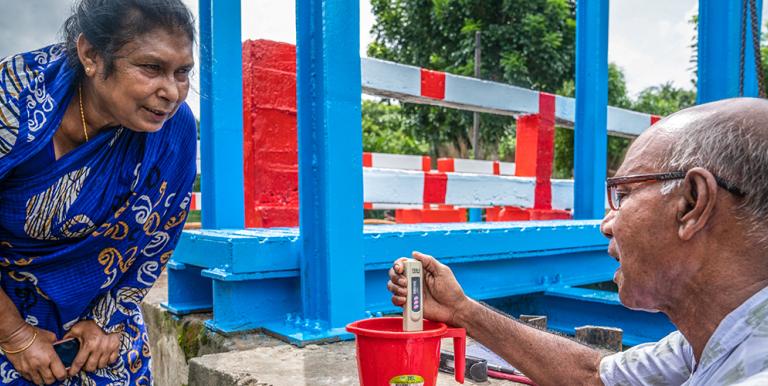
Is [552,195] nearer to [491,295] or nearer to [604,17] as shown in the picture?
[604,17]

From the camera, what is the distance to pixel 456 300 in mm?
1631

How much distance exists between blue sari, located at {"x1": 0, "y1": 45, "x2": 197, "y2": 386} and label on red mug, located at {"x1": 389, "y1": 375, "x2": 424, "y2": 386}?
82 cm

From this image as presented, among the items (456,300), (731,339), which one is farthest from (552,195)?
(731,339)

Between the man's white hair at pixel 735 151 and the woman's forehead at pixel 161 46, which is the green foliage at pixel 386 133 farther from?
the man's white hair at pixel 735 151

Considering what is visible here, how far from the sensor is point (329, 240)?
220 cm

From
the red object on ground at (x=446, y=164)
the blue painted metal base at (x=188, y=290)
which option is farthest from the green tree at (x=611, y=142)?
the blue painted metal base at (x=188, y=290)

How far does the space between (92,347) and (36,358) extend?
0.46ft

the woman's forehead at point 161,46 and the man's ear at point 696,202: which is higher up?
the woman's forehead at point 161,46

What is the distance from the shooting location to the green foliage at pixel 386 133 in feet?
67.2

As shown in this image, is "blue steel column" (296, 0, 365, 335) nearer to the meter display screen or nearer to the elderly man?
the meter display screen

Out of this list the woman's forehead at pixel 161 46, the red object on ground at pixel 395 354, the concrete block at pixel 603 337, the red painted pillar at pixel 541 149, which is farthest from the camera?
the red painted pillar at pixel 541 149

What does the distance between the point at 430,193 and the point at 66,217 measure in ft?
9.58

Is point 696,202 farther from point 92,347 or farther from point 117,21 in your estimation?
point 92,347

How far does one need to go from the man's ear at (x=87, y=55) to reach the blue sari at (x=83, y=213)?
6 centimetres
